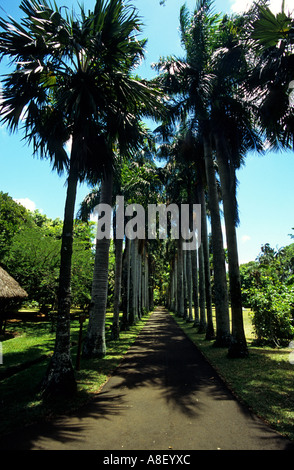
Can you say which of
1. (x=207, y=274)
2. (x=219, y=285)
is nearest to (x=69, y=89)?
(x=219, y=285)

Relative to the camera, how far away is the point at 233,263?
10.3 m

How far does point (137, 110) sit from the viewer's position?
7699mm

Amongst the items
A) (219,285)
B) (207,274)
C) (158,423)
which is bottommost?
(158,423)

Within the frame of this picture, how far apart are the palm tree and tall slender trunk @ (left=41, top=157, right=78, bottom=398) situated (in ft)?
0.06

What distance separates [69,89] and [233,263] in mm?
8195

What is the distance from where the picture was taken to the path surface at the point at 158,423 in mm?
3631

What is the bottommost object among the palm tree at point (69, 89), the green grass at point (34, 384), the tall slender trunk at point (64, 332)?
the green grass at point (34, 384)

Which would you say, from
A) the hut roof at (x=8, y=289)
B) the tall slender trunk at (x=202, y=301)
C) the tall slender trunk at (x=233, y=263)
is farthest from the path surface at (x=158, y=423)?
the tall slender trunk at (x=202, y=301)

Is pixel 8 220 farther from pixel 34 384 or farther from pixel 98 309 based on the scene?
pixel 34 384

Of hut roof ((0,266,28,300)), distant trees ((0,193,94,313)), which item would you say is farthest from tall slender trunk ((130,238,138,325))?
hut roof ((0,266,28,300))

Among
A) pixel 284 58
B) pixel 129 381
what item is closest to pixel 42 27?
pixel 284 58

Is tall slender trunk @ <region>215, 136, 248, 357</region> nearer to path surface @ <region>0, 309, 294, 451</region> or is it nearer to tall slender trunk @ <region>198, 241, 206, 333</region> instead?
path surface @ <region>0, 309, 294, 451</region>

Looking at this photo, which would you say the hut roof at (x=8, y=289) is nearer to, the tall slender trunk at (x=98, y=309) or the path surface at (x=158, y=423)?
the tall slender trunk at (x=98, y=309)

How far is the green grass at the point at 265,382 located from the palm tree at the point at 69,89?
12.8ft
